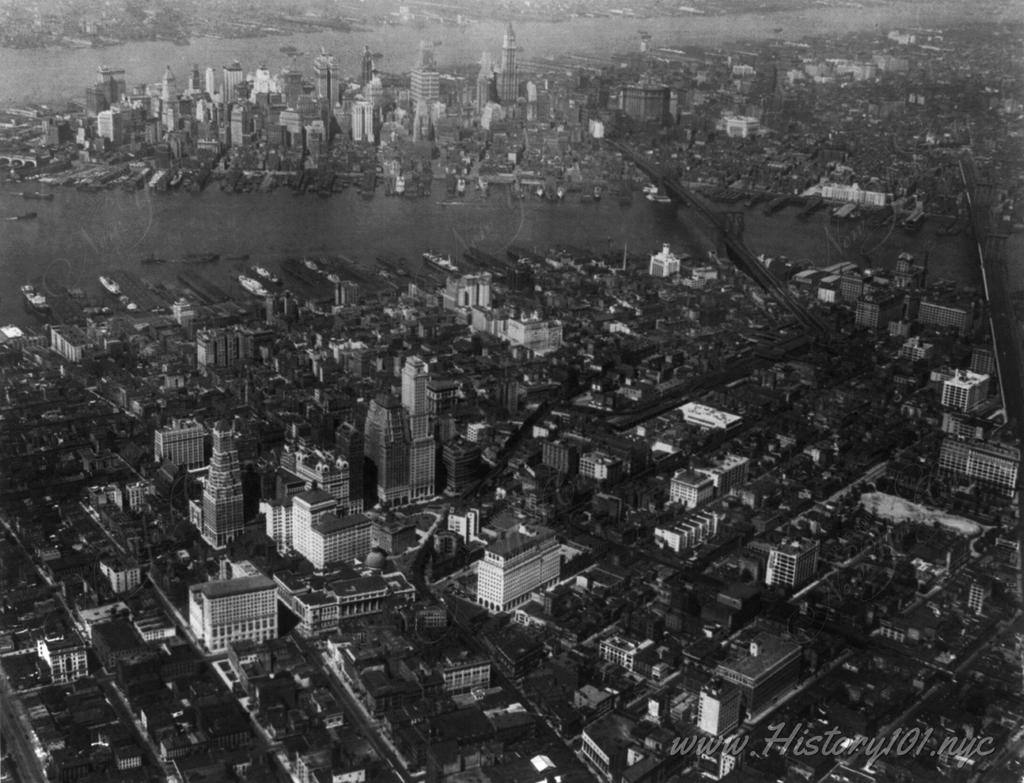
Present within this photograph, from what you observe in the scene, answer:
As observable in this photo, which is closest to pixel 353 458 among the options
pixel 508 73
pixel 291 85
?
pixel 508 73

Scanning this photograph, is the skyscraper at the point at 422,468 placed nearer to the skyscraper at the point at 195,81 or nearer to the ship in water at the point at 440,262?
the ship in water at the point at 440,262

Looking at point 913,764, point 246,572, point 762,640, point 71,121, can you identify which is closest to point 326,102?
point 71,121

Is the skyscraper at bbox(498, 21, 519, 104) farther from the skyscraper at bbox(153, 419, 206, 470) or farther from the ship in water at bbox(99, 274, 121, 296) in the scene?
the skyscraper at bbox(153, 419, 206, 470)

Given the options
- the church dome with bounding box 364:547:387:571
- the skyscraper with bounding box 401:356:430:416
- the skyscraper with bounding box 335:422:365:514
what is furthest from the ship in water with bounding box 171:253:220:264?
the church dome with bounding box 364:547:387:571

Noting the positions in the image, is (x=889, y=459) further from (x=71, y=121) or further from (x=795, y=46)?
(x=71, y=121)

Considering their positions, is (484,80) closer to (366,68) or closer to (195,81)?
(366,68)

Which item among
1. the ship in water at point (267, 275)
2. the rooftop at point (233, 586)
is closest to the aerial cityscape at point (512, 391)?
the rooftop at point (233, 586)
